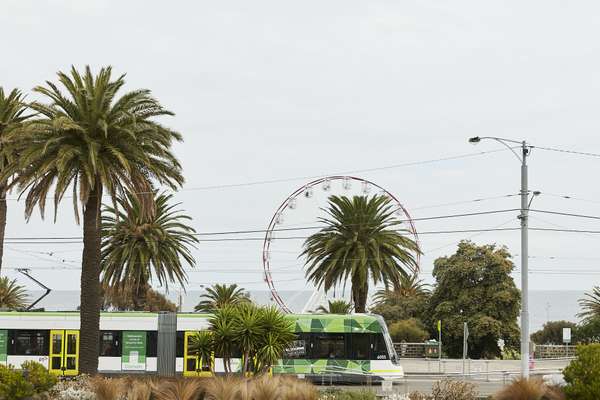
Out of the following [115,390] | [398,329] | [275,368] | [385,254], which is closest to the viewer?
[115,390]

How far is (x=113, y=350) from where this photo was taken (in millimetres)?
38000

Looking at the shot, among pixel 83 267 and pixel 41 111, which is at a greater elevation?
pixel 41 111

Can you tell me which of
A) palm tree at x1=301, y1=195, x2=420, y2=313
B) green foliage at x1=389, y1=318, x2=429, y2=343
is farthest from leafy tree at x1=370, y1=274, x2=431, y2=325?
palm tree at x1=301, y1=195, x2=420, y2=313

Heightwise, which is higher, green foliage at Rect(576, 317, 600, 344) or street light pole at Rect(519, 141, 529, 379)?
street light pole at Rect(519, 141, 529, 379)

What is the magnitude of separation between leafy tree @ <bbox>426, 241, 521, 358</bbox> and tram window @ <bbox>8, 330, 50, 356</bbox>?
123ft

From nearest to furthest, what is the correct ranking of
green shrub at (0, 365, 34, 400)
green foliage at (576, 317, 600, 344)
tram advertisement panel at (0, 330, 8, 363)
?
1. green shrub at (0, 365, 34, 400)
2. tram advertisement panel at (0, 330, 8, 363)
3. green foliage at (576, 317, 600, 344)

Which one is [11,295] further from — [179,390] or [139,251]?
[179,390]

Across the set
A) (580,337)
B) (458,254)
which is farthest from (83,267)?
(580,337)

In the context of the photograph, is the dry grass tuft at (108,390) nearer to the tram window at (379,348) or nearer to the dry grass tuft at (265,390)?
the dry grass tuft at (265,390)

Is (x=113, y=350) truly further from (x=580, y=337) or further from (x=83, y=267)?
(x=580, y=337)

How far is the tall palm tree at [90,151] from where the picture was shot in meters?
32.2

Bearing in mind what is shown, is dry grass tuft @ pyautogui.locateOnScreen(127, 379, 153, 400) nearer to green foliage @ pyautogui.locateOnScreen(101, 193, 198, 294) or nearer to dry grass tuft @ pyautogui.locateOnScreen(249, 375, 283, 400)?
dry grass tuft @ pyautogui.locateOnScreen(249, 375, 283, 400)

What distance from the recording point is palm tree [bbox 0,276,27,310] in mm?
77312

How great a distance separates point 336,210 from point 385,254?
3850mm
